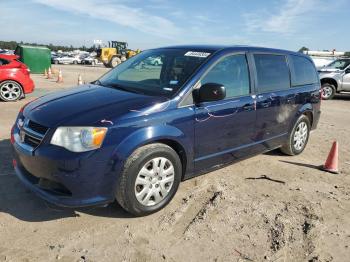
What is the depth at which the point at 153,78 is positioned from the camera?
4.47 m

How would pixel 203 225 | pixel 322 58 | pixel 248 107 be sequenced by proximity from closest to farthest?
pixel 203 225, pixel 248 107, pixel 322 58

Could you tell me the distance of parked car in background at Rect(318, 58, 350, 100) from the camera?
49.9ft

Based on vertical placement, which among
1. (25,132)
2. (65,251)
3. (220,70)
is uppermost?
(220,70)

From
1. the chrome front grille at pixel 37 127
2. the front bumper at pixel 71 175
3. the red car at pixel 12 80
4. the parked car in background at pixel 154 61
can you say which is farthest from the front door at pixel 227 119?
the red car at pixel 12 80

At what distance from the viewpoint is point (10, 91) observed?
34.9 ft

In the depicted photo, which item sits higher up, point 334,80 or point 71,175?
point 334,80

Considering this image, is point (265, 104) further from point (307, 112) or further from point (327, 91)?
point (327, 91)

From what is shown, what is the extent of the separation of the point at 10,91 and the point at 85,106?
26.3ft

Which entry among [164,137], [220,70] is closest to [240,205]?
[164,137]

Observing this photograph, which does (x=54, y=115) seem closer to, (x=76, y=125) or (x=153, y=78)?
(x=76, y=125)

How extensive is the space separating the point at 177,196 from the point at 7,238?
74.9 inches

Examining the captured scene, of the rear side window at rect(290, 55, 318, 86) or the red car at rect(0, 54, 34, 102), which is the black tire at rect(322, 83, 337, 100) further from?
the red car at rect(0, 54, 34, 102)

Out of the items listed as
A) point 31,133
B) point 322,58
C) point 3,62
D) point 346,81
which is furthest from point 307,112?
point 322,58

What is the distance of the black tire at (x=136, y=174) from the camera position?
3506mm
